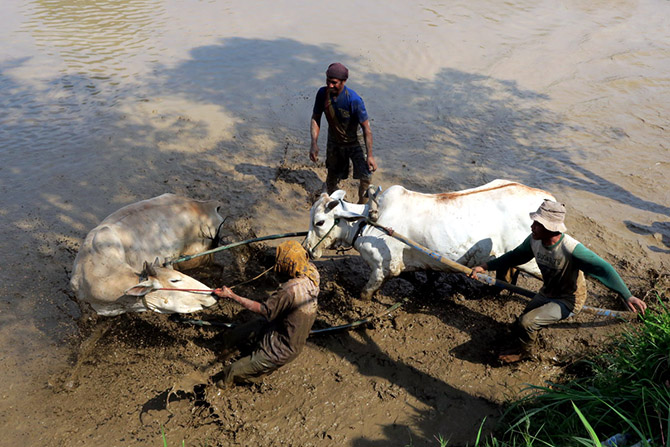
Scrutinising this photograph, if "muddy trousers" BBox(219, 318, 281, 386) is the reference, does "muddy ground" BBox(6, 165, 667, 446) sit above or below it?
below

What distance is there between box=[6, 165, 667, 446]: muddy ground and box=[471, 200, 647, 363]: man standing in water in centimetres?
58

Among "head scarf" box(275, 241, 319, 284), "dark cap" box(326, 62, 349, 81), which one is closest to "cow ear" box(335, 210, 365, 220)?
"head scarf" box(275, 241, 319, 284)

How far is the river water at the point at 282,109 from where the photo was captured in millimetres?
7230

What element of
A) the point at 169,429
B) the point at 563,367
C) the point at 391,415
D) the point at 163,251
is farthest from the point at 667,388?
the point at 163,251

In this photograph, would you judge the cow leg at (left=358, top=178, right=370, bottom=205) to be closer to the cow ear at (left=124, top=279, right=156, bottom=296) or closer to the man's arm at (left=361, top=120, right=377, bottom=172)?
the man's arm at (left=361, top=120, right=377, bottom=172)

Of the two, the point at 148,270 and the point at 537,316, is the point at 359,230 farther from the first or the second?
the point at 148,270

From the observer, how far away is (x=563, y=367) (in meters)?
5.10

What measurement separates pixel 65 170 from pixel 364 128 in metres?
5.34

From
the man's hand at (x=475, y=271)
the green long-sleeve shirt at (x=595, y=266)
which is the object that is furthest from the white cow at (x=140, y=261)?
the green long-sleeve shirt at (x=595, y=266)

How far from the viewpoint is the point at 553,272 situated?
15.0 feet

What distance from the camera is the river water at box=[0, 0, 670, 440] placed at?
285 inches

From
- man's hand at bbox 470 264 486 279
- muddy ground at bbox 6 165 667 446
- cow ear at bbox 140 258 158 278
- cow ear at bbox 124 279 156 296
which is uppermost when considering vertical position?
man's hand at bbox 470 264 486 279

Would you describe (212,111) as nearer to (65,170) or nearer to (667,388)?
(65,170)

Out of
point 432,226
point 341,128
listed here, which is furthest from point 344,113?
point 432,226
